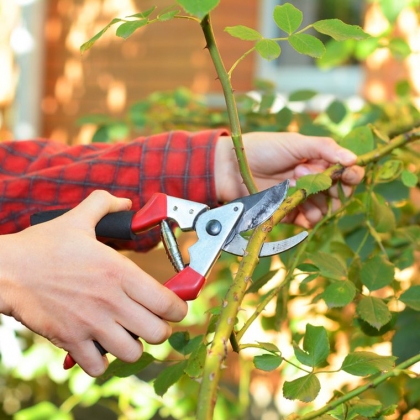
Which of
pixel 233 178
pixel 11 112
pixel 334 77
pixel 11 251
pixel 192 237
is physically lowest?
pixel 192 237

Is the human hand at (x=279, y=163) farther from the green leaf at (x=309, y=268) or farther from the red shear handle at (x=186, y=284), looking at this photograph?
the red shear handle at (x=186, y=284)

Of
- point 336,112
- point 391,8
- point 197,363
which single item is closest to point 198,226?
point 197,363

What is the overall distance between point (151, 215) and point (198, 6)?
1.25 feet

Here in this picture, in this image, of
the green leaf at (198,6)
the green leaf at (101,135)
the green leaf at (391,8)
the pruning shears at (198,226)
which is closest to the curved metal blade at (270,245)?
the pruning shears at (198,226)

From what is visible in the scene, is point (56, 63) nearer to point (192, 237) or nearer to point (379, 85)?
point (192, 237)

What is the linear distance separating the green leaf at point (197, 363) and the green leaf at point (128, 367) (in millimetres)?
170

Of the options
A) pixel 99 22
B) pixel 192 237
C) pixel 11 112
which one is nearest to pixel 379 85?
pixel 192 237

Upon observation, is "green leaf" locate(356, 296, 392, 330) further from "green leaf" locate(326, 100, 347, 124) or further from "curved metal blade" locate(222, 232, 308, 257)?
"green leaf" locate(326, 100, 347, 124)

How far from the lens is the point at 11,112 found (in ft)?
14.3

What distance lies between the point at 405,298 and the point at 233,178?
442 mm

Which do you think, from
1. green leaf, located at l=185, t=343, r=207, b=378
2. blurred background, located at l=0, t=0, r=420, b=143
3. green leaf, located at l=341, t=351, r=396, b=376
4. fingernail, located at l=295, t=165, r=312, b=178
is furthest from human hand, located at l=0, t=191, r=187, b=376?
blurred background, located at l=0, t=0, r=420, b=143

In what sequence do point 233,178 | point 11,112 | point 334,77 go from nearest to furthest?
point 233,178 < point 334,77 < point 11,112

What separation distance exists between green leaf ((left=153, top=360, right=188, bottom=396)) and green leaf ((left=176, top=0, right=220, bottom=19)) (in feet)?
1.54

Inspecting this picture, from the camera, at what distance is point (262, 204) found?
3.00 feet
